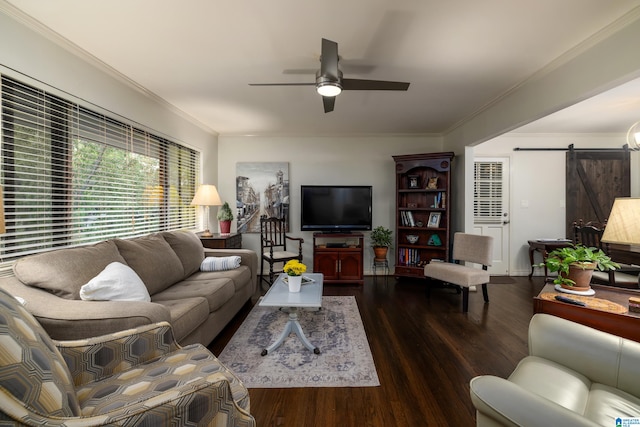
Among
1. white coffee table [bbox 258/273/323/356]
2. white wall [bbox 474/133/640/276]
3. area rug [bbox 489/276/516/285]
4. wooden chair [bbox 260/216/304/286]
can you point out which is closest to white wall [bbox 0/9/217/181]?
wooden chair [bbox 260/216/304/286]

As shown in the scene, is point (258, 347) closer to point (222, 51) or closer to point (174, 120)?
point (222, 51)

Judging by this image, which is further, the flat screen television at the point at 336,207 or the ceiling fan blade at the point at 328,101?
the flat screen television at the point at 336,207

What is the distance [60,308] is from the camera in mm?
1533

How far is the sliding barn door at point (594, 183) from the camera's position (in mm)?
4512

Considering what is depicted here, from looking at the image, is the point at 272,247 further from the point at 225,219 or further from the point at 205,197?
the point at 205,197

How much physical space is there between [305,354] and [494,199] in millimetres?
4223

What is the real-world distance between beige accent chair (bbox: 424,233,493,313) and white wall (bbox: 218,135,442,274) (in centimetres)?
140

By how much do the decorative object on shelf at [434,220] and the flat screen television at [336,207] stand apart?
3.17 ft

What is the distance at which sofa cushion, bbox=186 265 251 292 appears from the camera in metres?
2.91

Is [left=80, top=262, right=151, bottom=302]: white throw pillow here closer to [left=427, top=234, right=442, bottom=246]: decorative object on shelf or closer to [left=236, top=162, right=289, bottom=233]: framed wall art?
[left=236, top=162, right=289, bottom=233]: framed wall art

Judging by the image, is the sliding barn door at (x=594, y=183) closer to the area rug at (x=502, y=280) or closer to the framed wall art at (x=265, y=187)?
the area rug at (x=502, y=280)

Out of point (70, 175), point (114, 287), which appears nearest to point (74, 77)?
point (70, 175)

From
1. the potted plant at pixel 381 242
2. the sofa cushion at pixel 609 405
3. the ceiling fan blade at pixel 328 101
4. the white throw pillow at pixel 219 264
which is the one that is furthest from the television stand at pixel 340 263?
the sofa cushion at pixel 609 405

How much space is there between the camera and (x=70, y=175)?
2.23 meters
